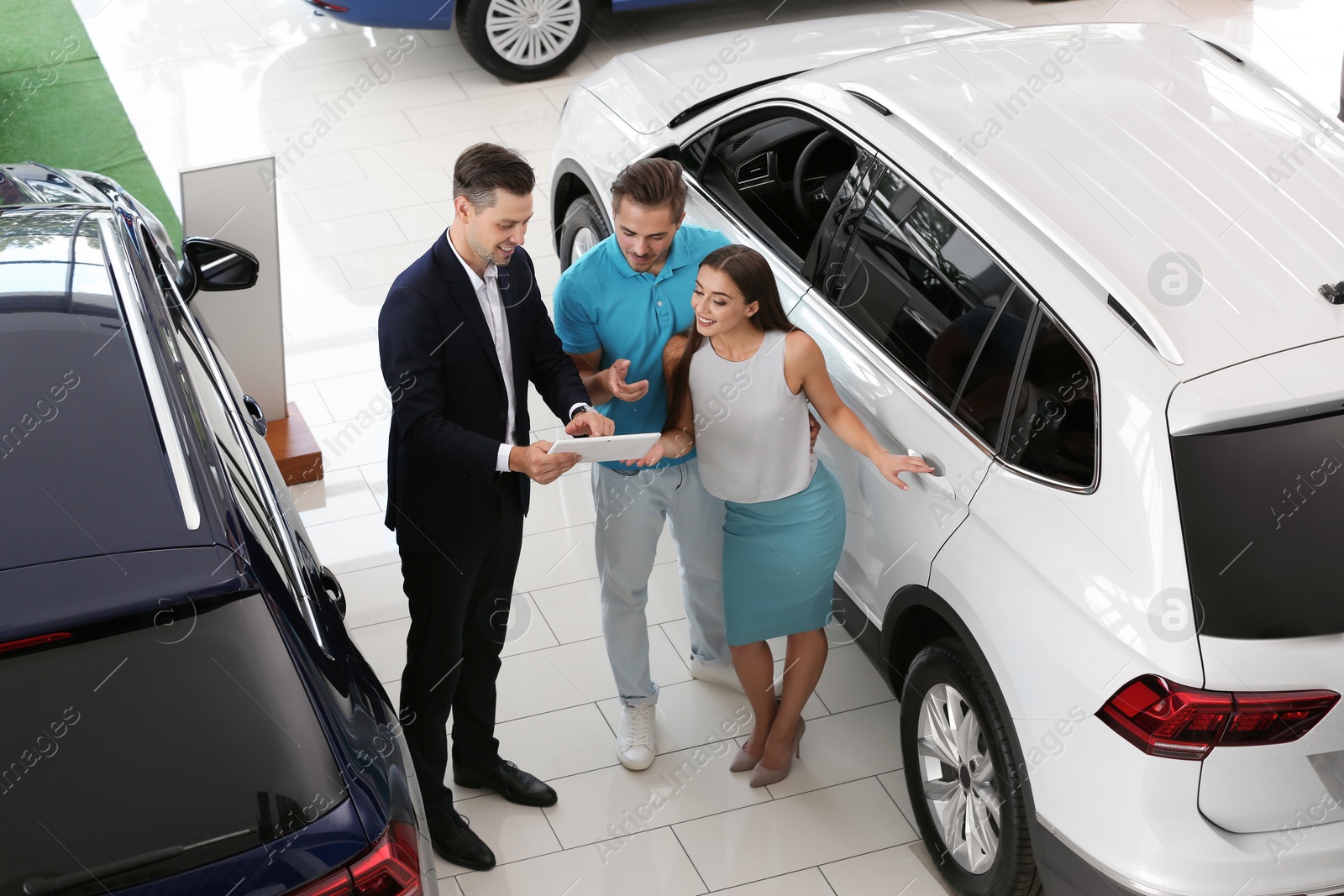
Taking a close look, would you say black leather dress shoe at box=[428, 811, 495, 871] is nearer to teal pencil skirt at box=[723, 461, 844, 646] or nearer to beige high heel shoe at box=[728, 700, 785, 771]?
beige high heel shoe at box=[728, 700, 785, 771]

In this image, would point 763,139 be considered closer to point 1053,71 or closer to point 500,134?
point 1053,71

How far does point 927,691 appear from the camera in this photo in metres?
3.31

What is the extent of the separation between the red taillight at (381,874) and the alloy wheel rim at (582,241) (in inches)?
123

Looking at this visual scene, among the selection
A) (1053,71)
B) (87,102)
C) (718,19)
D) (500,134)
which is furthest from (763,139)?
(87,102)

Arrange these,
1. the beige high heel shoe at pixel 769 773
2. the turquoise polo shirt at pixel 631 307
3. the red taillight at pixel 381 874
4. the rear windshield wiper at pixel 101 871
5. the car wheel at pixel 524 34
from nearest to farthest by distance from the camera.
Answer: the rear windshield wiper at pixel 101 871 < the red taillight at pixel 381 874 < the turquoise polo shirt at pixel 631 307 < the beige high heel shoe at pixel 769 773 < the car wheel at pixel 524 34

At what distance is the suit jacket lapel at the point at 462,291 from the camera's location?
2.90 meters

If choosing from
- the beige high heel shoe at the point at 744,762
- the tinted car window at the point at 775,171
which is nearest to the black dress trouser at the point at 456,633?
the beige high heel shoe at the point at 744,762

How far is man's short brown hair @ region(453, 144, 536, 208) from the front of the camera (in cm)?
280

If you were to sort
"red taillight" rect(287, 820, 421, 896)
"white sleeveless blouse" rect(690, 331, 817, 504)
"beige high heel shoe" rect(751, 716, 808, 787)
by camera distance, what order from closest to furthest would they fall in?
"red taillight" rect(287, 820, 421, 896), "white sleeveless blouse" rect(690, 331, 817, 504), "beige high heel shoe" rect(751, 716, 808, 787)

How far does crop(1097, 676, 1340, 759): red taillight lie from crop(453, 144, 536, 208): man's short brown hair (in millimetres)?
1654

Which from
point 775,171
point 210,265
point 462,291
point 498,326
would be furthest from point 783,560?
point 210,265

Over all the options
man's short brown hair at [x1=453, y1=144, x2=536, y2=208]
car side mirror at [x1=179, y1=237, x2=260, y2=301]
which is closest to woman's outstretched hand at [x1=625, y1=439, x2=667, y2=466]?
man's short brown hair at [x1=453, y1=144, x2=536, y2=208]

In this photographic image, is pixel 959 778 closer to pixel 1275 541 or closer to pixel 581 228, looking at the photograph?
pixel 1275 541

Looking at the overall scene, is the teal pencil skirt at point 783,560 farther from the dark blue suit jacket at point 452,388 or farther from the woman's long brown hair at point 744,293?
the dark blue suit jacket at point 452,388
